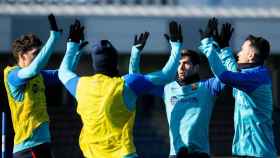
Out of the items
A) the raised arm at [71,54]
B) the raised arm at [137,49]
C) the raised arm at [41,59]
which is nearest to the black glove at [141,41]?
the raised arm at [137,49]

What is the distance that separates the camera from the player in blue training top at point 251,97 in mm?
6016

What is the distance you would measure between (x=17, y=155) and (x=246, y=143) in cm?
186

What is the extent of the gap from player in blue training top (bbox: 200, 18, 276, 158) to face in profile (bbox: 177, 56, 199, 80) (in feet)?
1.04

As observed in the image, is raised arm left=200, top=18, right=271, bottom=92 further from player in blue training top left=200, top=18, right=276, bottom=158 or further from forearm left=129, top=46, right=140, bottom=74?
forearm left=129, top=46, right=140, bottom=74

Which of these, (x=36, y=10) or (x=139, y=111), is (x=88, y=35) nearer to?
(x=36, y=10)

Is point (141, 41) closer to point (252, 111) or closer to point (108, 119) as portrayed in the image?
point (108, 119)

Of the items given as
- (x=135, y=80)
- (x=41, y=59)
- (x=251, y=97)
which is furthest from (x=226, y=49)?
(x=41, y=59)

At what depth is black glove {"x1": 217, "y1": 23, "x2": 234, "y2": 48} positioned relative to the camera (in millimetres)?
5949

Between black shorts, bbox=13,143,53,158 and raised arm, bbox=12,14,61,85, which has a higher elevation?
raised arm, bbox=12,14,61,85

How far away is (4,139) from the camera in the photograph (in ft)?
23.7

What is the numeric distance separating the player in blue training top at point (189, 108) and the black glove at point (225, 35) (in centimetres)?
39

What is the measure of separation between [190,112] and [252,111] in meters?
0.52

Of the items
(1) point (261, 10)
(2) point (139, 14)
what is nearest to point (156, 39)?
(2) point (139, 14)

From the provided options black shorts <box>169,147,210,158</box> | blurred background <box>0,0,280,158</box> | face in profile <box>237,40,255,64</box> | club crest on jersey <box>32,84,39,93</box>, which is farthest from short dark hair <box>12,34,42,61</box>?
blurred background <box>0,0,280,158</box>
